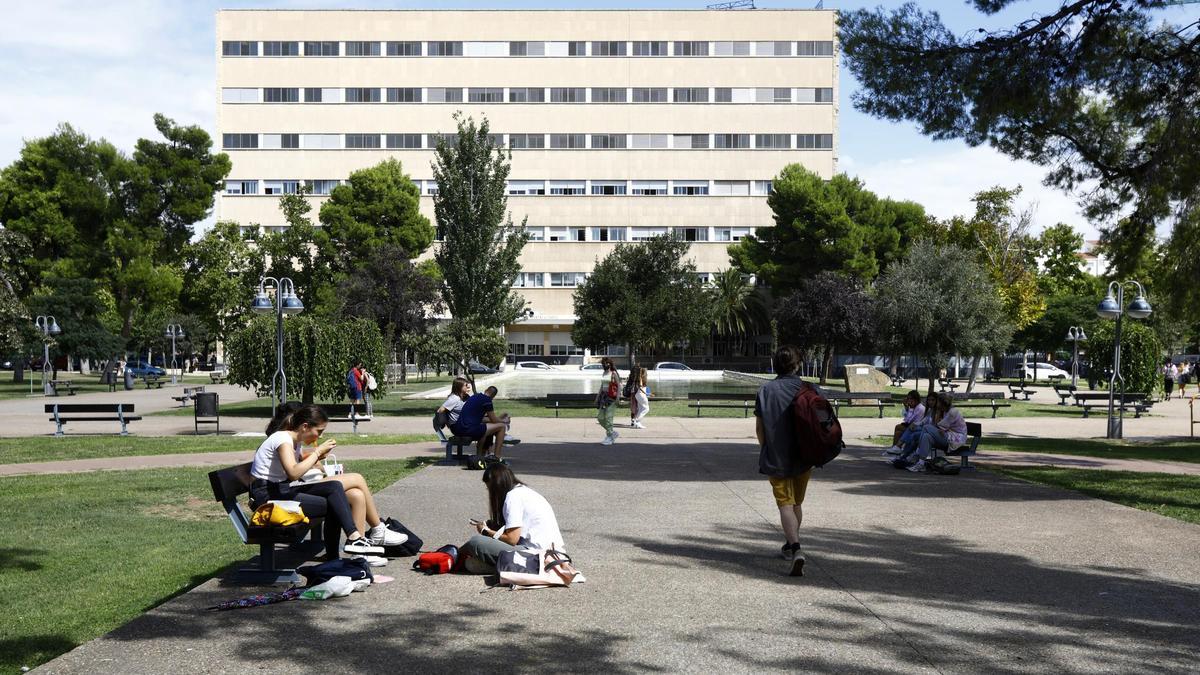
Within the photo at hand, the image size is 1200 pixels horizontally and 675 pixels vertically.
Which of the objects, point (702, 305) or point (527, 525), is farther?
point (702, 305)

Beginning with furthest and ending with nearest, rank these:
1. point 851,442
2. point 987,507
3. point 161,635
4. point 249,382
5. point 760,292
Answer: point 760,292 → point 249,382 → point 851,442 → point 987,507 → point 161,635

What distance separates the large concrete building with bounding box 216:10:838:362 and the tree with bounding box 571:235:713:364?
32.4 meters

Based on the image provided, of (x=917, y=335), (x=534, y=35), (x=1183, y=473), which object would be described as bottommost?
(x=1183, y=473)

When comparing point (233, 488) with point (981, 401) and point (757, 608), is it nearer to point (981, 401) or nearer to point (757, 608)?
point (757, 608)

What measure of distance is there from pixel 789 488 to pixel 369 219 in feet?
177

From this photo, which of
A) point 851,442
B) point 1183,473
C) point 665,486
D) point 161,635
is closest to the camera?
point 161,635

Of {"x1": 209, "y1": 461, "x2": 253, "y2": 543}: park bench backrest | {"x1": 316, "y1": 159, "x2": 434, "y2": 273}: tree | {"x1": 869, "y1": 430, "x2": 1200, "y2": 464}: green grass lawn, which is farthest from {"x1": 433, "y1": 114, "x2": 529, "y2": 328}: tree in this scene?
{"x1": 209, "y1": 461, "x2": 253, "y2": 543}: park bench backrest

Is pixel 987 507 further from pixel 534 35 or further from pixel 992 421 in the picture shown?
pixel 534 35

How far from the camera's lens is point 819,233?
66.3 meters

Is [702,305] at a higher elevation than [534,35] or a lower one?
lower

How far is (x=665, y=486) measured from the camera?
42.2 feet

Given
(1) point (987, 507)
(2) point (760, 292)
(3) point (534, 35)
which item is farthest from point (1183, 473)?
(3) point (534, 35)

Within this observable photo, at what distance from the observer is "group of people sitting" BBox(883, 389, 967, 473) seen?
14.8 metres

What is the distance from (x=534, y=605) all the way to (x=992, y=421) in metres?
24.1
